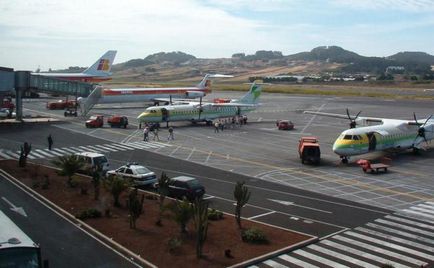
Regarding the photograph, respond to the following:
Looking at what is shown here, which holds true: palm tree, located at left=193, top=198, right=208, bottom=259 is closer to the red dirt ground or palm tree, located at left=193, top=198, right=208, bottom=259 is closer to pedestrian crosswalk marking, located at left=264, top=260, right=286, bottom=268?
the red dirt ground

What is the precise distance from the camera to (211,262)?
21.6m

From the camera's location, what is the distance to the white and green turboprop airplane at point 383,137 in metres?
47.5

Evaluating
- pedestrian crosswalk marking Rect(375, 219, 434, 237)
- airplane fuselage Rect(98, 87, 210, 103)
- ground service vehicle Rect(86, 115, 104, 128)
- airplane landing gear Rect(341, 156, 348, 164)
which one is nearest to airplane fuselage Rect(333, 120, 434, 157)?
airplane landing gear Rect(341, 156, 348, 164)

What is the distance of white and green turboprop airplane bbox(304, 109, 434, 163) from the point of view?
156 ft

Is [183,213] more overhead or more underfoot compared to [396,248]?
more overhead

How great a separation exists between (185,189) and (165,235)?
7732mm

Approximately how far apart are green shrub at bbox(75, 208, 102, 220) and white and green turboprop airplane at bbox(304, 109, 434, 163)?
2707 centimetres

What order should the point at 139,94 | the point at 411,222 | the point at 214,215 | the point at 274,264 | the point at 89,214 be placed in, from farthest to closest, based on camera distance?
the point at 139,94 < the point at 411,222 < the point at 214,215 < the point at 89,214 < the point at 274,264

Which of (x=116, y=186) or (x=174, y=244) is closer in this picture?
(x=174, y=244)

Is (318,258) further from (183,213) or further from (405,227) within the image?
(405,227)

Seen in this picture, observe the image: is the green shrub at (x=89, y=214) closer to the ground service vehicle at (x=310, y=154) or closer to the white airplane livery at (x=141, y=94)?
the ground service vehicle at (x=310, y=154)

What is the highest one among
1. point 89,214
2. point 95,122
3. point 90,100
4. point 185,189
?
point 90,100

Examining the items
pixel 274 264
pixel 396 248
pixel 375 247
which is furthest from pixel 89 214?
pixel 396 248

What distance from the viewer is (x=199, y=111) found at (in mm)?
79188
